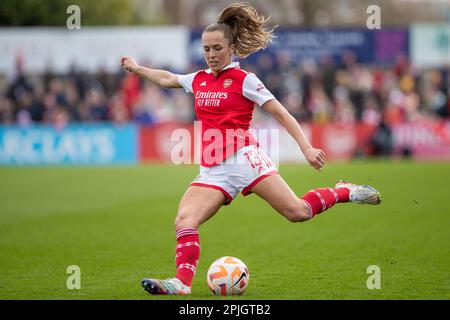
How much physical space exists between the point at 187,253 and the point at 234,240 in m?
3.75

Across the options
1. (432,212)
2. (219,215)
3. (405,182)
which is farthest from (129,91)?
(432,212)

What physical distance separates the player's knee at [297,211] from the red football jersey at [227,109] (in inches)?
25.6

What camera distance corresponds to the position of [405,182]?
17484mm

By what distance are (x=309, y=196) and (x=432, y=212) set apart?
6155 mm

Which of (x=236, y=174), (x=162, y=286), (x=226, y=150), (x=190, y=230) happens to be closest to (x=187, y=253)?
(x=190, y=230)

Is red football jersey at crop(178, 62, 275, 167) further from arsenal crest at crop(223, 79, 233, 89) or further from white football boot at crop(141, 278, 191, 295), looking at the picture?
white football boot at crop(141, 278, 191, 295)

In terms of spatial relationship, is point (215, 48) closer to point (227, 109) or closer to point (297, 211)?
point (227, 109)

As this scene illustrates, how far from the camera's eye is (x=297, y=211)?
7332mm

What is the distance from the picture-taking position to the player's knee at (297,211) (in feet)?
24.0

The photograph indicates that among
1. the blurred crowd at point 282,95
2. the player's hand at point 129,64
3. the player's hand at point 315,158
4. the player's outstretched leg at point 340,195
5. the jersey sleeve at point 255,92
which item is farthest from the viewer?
the blurred crowd at point 282,95

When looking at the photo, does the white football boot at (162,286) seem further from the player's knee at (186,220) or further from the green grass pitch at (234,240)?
the player's knee at (186,220)

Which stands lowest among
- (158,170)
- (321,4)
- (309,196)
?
(158,170)

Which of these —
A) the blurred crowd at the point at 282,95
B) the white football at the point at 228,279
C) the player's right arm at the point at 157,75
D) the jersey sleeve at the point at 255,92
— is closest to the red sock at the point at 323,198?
the white football at the point at 228,279
